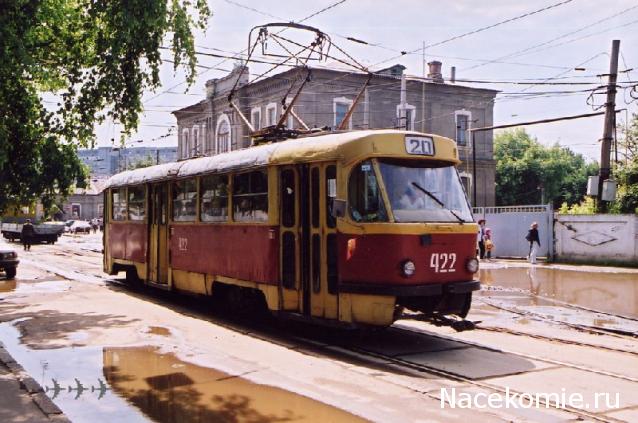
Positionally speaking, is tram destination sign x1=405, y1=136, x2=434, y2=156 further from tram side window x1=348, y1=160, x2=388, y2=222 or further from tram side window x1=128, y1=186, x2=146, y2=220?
tram side window x1=128, y1=186, x2=146, y2=220

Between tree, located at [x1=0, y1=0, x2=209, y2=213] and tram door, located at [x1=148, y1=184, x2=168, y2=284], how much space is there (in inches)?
67.8

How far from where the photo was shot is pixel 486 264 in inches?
1027

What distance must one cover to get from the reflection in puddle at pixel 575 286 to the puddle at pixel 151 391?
8.92 m

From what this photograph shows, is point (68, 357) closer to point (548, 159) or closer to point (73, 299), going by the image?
point (73, 299)

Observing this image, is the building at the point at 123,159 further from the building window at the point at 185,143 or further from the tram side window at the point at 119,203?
the tram side window at the point at 119,203

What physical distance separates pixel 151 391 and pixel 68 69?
327 inches

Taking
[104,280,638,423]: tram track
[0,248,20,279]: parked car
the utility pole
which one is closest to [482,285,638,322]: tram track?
[104,280,638,423]: tram track

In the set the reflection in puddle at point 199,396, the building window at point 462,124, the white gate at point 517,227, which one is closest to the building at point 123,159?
the building window at point 462,124

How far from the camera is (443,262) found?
8.93m

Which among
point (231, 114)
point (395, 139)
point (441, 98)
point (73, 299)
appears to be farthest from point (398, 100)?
point (395, 139)

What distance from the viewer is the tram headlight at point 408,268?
8531 millimetres

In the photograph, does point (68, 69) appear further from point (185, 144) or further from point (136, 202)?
point (185, 144)

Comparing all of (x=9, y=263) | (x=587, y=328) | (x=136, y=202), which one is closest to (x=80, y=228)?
(x=9, y=263)

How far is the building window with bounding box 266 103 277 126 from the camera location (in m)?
39.5
